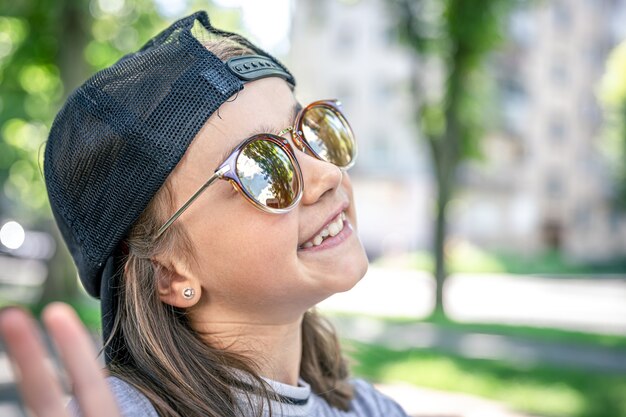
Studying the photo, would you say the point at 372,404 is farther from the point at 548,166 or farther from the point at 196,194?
the point at 548,166

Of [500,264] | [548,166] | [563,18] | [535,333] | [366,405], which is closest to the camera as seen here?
[366,405]

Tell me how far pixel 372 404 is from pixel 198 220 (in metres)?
0.80

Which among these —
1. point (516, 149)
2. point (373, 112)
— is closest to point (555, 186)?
point (516, 149)

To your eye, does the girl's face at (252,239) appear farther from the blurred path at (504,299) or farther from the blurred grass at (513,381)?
the blurred path at (504,299)

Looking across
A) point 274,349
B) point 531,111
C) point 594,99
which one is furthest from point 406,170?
point 274,349

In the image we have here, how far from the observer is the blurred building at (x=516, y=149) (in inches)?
1494

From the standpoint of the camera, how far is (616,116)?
29.6m

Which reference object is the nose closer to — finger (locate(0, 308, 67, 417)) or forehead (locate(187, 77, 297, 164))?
forehead (locate(187, 77, 297, 164))

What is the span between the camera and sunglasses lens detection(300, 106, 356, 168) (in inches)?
68.5

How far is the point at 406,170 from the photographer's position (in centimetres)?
3800

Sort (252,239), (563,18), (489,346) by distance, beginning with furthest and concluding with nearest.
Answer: (563,18) < (489,346) < (252,239)

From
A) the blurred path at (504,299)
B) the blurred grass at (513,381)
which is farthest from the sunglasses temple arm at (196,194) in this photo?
the blurred path at (504,299)

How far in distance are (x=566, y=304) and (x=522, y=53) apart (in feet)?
79.0

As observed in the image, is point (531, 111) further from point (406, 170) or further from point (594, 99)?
point (406, 170)
